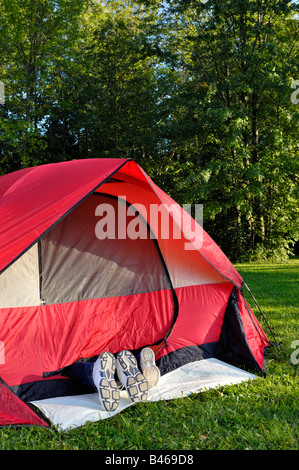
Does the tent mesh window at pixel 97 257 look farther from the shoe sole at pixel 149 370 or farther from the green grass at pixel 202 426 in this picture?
the green grass at pixel 202 426

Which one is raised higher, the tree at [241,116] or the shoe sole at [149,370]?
the tree at [241,116]

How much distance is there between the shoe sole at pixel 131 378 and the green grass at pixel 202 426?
72 millimetres

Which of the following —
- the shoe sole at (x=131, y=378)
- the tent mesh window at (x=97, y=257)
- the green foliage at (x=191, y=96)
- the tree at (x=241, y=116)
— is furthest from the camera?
the green foliage at (x=191, y=96)

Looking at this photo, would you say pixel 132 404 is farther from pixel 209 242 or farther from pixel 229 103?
pixel 229 103

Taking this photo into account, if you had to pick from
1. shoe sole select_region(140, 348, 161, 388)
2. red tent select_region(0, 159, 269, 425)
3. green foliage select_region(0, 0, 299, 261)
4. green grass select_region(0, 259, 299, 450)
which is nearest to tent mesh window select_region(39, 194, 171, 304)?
red tent select_region(0, 159, 269, 425)

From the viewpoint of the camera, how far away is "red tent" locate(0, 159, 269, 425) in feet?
8.64

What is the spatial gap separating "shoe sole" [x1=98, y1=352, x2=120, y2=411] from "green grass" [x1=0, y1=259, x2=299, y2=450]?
85 mm

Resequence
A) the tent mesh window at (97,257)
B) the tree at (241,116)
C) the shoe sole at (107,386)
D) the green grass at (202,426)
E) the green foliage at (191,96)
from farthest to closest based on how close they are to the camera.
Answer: the green foliage at (191,96)
the tree at (241,116)
the tent mesh window at (97,257)
the shoe sole at (107,386)
the green grass at (202,426)

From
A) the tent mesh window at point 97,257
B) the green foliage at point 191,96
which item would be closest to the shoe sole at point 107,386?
the tent mesh window at point 97,257

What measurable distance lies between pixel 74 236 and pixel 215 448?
186 cm

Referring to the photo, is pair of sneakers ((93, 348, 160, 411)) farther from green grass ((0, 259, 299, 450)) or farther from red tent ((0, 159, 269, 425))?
red tent ((0, 159, 269, 425))

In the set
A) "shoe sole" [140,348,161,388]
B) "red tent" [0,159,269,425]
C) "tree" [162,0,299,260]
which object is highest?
"tree" [162,0,299,260]

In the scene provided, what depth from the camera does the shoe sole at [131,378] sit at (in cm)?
257

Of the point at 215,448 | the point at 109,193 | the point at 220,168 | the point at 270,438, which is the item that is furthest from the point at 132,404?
the point at 220,168
